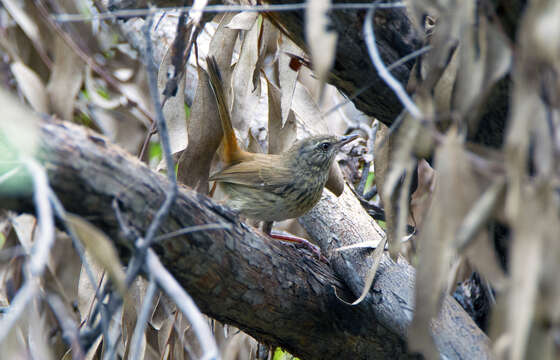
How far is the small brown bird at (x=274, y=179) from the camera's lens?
380 cm

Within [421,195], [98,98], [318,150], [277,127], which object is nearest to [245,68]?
[277,127]

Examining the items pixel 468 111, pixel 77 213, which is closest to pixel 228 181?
pixel 77 213

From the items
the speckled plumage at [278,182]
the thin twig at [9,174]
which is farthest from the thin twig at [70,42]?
the speckled plumage at [278,182]

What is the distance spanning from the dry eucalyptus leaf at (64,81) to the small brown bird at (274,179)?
4.48 feet

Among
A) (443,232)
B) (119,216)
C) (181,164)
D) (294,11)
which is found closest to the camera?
(443,232)

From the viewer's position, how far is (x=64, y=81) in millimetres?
2324

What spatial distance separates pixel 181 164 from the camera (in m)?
2.98

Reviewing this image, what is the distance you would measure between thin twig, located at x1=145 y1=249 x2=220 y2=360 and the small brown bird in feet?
6.96

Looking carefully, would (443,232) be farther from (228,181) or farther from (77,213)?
(228,181)

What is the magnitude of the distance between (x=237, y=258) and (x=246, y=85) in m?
1.35

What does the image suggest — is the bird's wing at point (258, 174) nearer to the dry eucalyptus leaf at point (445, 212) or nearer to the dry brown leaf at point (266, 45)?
the dry brown leaf at point (266, 45)

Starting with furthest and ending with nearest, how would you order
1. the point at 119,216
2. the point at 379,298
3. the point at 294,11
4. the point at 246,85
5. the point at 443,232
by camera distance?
the point at 246,85, the point at 379,298, the point at 294,11, the point at 119,216, the point at 443,232

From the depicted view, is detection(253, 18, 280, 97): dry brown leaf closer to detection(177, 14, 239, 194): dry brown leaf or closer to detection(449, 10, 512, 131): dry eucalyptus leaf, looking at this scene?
detection(177, 14, 239, 194): dry brown leaf

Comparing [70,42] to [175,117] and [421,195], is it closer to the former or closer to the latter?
[175,117]
